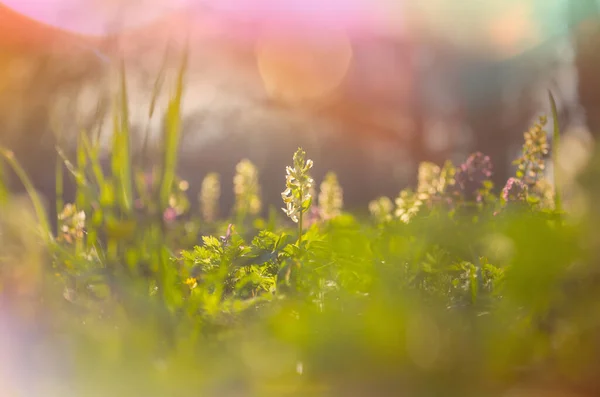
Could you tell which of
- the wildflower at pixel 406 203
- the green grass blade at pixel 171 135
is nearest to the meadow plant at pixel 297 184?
the wildflower at pixel 406 203

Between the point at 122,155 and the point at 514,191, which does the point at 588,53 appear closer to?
the point at 514,191

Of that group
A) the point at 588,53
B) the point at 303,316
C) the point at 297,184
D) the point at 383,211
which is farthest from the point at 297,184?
the point at 383,211

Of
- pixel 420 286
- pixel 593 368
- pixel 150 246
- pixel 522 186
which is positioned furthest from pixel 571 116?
pixel 150 246

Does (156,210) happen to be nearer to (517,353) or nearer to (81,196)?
(81,196)

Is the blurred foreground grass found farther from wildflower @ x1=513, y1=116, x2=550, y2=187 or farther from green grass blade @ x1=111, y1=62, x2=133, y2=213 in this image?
wildflower @ x1=513, y1=116, x2=550, y2=187

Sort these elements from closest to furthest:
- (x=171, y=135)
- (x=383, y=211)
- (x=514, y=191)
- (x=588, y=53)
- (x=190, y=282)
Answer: (x=171, y=135) < (x=190, y=282) < (x=588, y=53) < (x=514, y=191) < (x=383, y=211)
